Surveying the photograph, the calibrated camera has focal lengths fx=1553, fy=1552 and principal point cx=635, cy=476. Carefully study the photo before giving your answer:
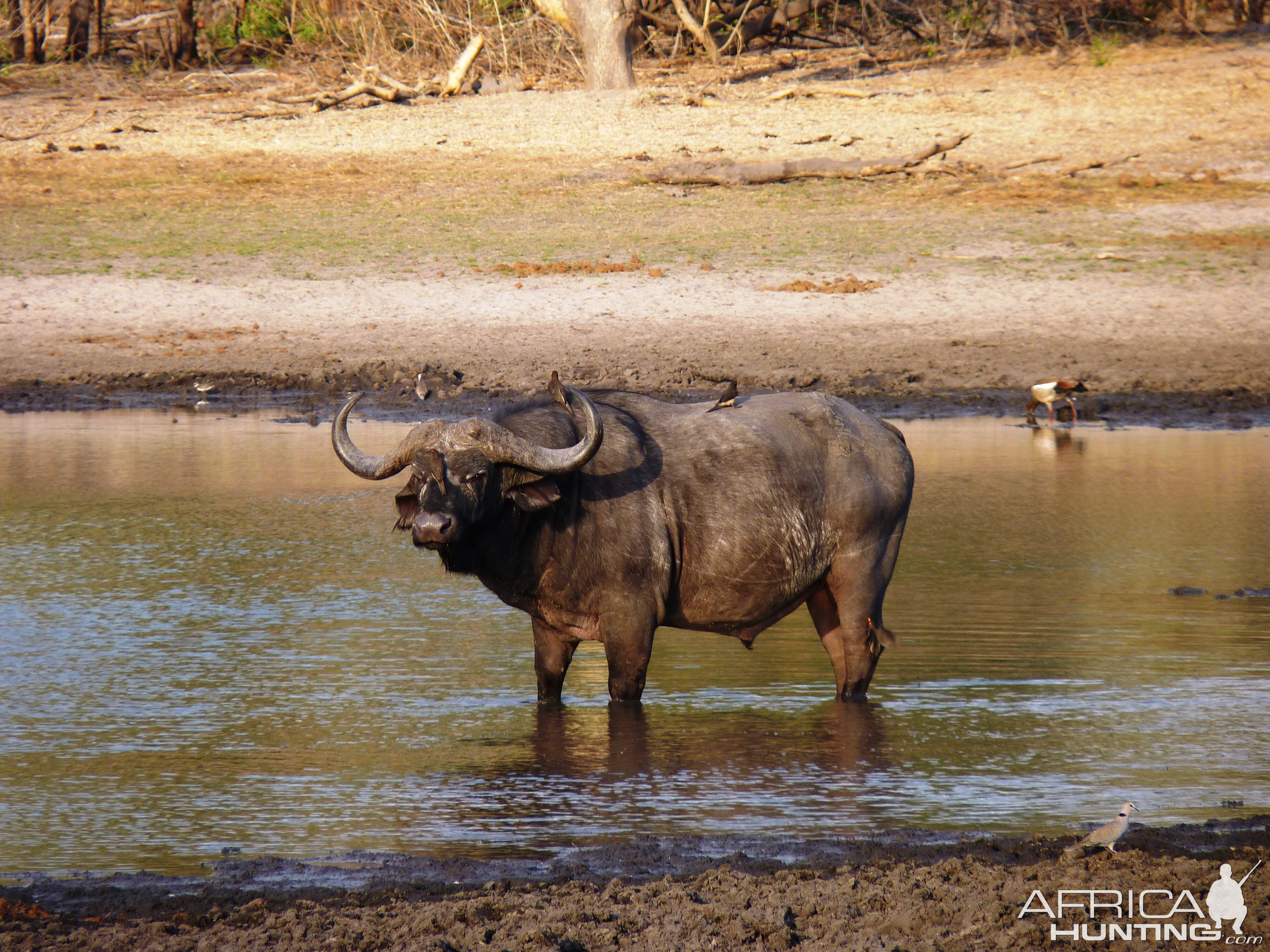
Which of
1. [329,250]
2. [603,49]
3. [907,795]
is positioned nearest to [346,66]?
[603,49]

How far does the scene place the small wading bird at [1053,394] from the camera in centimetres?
1341

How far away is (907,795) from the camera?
200 inches

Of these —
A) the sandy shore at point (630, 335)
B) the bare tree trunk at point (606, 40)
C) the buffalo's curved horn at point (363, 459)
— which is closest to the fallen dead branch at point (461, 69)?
the bare tree trunk at point (606, 40)

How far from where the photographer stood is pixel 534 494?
5480 mm

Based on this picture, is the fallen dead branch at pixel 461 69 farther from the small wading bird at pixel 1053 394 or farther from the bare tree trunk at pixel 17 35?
the small wading bird at pixel 1053 394

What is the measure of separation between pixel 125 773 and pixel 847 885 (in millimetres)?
2604

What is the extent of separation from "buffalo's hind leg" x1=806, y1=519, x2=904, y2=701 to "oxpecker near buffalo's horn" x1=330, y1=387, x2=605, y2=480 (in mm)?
1263

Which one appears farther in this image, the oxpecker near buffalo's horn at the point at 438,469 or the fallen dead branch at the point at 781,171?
the fallen dead branch at the point at 781,171

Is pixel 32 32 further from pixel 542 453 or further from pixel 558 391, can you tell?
pixel 542 453

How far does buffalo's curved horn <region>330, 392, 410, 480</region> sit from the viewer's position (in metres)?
5.47

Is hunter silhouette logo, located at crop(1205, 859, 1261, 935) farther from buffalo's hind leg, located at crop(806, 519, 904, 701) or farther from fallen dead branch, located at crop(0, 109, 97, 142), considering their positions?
fallen dead branch, located at crop(0, 109, 97, 142)

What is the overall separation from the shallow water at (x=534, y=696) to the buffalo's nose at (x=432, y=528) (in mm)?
817

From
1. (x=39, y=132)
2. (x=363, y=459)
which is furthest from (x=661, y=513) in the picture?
(x=39, y=132)

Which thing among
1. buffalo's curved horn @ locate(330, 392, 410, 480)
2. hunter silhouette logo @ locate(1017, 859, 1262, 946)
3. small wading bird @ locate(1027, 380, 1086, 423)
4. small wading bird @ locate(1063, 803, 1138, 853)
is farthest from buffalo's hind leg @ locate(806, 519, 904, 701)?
small wading bird @ locate(1027, 380, 1086, 423)
